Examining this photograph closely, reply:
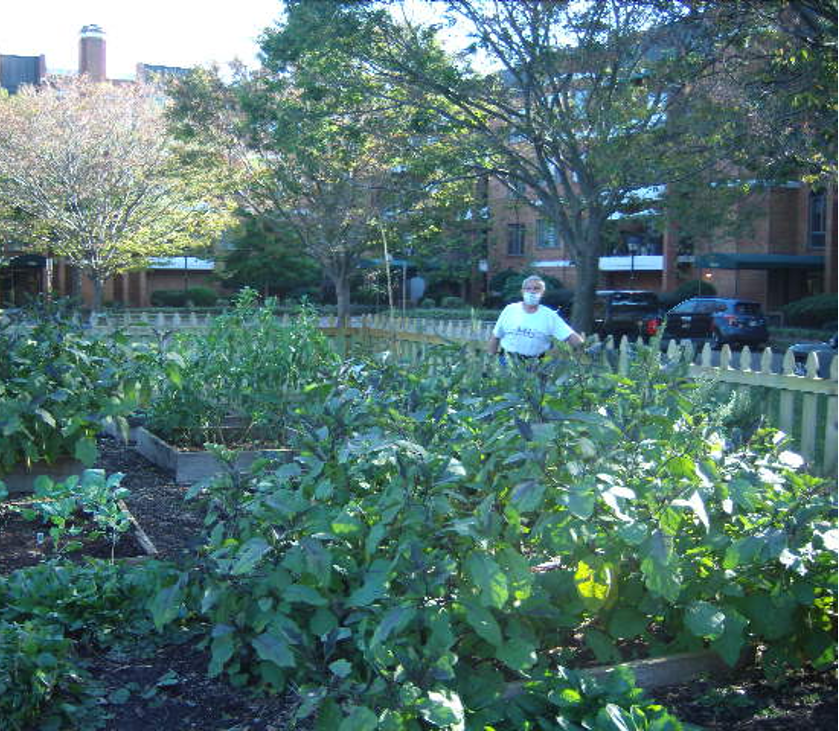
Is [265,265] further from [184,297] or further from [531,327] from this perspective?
[531,327]

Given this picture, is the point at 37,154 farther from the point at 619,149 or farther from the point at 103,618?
the point at 103,618

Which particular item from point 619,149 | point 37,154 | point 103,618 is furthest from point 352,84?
point 37,154

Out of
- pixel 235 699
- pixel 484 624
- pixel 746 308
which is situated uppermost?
pixel 746 308

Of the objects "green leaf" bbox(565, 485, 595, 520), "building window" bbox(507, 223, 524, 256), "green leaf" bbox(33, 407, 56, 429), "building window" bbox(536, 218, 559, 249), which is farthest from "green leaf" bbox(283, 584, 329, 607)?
"building window" bbox(507, 223, 524, 256)

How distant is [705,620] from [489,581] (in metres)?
0.79

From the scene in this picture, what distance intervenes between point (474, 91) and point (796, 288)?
31470mm

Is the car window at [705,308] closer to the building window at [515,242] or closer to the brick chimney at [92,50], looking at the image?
the building window at [515,242]

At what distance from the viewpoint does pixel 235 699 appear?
11.6ft

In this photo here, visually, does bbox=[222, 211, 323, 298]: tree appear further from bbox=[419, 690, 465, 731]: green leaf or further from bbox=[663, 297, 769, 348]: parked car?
bbox=[419, 690, 465, 731]: green leaf

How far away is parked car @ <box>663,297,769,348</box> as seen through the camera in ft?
90.0

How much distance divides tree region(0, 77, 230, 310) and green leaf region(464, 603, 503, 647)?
24.4m

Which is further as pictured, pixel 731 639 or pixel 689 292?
pixel 689 292

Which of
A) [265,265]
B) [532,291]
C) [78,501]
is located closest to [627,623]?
[78,501]

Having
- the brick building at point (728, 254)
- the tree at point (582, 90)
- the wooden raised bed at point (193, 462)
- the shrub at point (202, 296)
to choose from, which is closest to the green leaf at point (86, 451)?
the wooden raised bed at point (193, 462)
